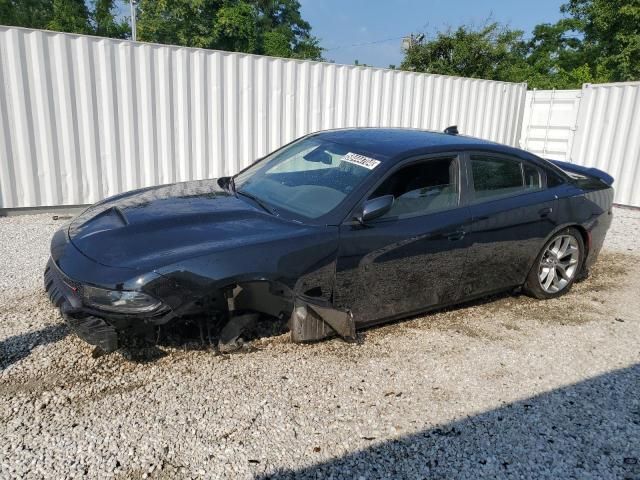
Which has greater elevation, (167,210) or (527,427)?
(167,210)

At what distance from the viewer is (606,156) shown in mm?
9906

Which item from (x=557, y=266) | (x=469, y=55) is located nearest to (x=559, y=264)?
(x=557, y=266)

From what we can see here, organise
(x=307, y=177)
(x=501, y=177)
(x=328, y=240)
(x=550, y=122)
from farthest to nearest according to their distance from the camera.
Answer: (x=550, y=122) < (x=501, y=177) < (x=307, y=177) < (x=328, y=240)

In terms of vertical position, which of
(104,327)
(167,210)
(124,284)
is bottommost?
(104,327)

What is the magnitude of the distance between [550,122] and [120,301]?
36.3ft

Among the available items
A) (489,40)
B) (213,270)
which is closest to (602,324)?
(213,270)

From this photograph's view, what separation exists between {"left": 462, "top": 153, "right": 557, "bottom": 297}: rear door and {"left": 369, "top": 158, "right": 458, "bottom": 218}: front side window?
0.59 ft

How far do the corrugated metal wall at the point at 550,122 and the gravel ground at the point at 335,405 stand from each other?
7826 mm

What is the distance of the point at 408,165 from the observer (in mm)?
3660

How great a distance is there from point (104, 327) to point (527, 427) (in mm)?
2529

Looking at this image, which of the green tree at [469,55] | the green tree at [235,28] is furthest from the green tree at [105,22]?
the green tree at [469,55]

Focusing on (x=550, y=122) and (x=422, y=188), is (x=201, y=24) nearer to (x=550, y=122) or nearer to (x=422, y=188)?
(x=550, y=122)

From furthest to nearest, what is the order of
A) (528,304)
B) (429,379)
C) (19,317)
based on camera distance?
(528,304)
(19,317)
(429,379)

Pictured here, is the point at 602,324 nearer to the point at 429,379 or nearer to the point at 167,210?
the point at 429,379
